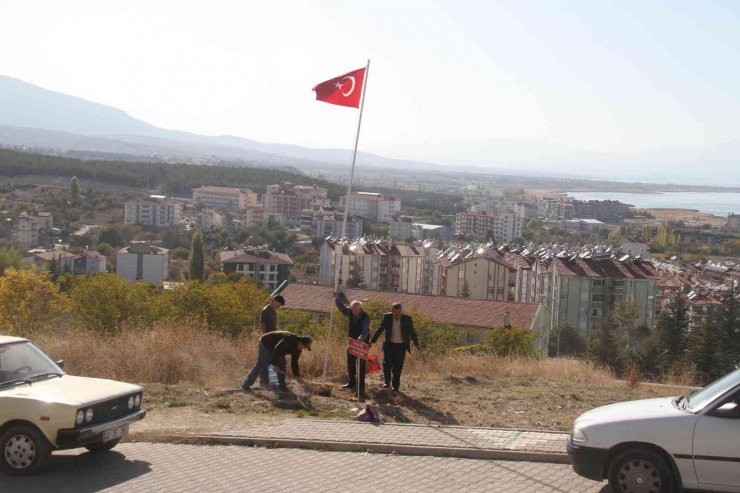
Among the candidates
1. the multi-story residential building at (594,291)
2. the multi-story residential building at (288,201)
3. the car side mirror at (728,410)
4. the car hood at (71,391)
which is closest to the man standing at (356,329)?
the car hood at (71,391)

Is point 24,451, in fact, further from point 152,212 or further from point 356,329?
point 152,212

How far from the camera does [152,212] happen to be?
10662 centimetres

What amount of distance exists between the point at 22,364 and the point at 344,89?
6464 mm

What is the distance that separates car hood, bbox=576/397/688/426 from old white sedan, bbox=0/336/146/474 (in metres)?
3.95

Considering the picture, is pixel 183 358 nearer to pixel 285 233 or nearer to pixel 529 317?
pixel 529 317

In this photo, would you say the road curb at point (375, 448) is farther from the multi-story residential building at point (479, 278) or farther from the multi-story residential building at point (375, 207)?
the multi-story residential building at point (375, 207)

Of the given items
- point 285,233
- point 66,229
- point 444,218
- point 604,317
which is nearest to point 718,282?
point 604,317

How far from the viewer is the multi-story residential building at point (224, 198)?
5251 inches

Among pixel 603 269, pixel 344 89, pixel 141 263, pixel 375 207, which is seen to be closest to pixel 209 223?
pixel 141 263

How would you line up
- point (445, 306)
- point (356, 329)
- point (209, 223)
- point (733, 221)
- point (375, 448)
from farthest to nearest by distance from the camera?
1. point (733, 221)
2. point (209, 223)
3. point (445, 306)
4. point (356, 329)
5. point (375, 448)

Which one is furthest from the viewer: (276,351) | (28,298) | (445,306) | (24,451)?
(445,306)

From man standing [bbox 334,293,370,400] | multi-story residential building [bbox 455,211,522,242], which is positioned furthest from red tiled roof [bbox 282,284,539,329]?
multi-story residential building [bbox 455,211,522,242]

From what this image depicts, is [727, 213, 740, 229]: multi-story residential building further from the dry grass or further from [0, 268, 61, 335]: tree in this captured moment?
the dry grass

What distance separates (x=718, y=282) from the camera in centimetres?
8744
